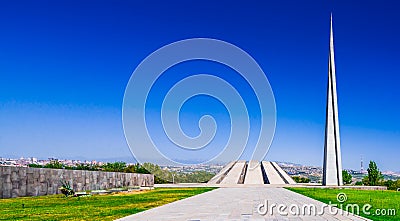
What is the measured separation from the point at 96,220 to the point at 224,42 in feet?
39.6

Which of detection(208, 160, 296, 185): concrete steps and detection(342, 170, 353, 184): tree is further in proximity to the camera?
detection(342, 170, 353, 184): tree

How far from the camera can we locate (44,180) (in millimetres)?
15977

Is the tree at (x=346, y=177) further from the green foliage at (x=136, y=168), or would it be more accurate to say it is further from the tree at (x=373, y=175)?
the green foliage at (x=136, y=168)

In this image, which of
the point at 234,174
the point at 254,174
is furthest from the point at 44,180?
the point at 254,174

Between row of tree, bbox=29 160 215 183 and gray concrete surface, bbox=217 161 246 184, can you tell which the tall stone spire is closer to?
gray concrete surface, bbox=217 161 246 184

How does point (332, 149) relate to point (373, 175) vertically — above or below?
above

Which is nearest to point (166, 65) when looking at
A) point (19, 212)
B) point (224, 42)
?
point (224, 42)

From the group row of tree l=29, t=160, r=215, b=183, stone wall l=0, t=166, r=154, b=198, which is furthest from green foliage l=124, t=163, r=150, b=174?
stone wall l=0, t=166, r=154, b=198

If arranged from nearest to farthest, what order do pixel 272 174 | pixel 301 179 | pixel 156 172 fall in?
pixel 156 172
pixel 272 174
pixel 301 179

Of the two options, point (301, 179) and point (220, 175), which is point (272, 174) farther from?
point (220, 175)

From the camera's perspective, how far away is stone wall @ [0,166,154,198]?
13.9 m

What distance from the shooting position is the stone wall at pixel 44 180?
45.5ft

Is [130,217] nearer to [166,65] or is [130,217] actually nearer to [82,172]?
[166,65]

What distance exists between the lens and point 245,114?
17.1 m
